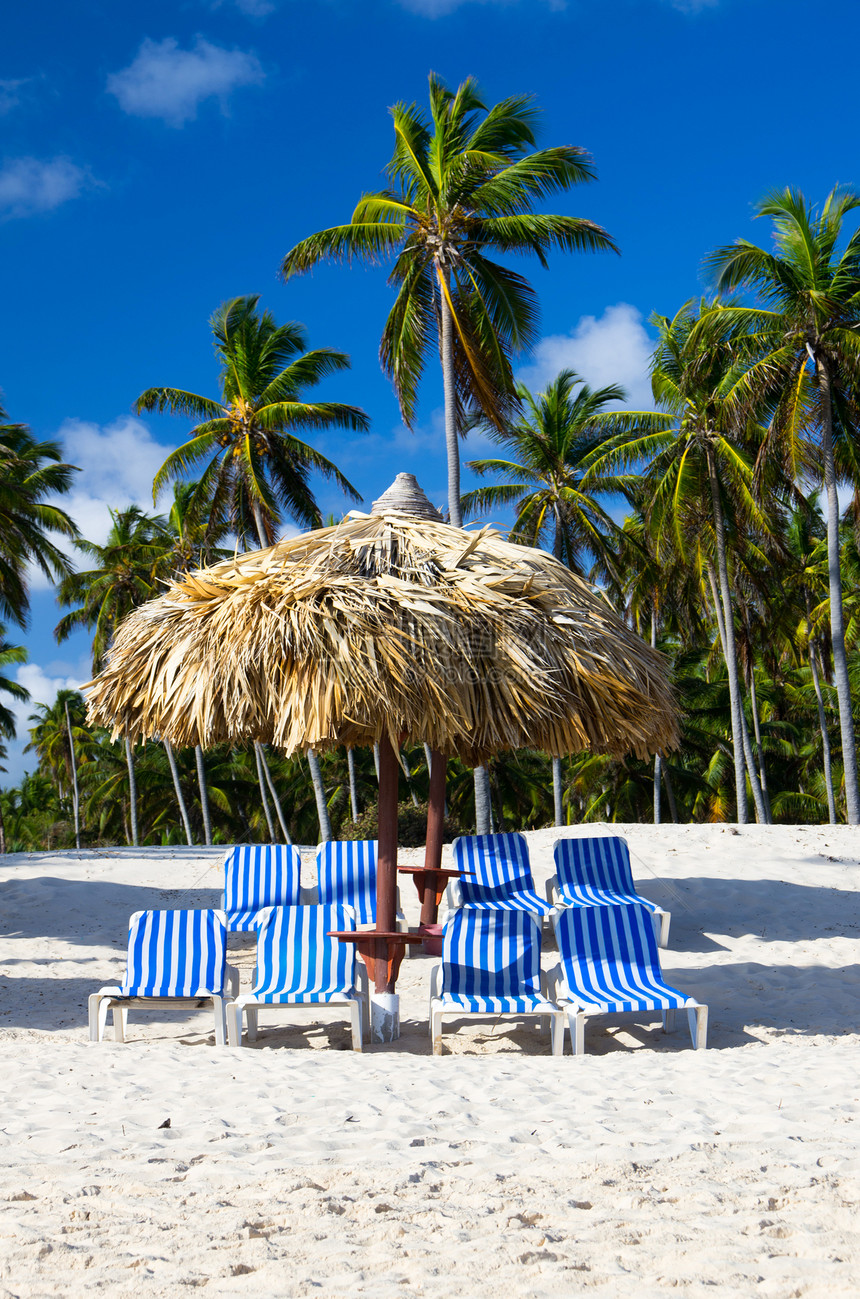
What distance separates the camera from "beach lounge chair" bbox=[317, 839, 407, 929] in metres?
7.80

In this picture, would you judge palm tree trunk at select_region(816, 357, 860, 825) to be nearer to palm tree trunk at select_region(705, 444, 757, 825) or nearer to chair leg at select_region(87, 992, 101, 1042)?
palm tree trunk at select_region(705, 444, 757, 825)

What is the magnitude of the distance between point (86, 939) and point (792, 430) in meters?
13.2

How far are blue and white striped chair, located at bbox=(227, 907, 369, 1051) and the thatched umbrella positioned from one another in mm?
572

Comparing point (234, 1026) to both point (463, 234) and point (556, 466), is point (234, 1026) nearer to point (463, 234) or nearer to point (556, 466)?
point (463, 234)

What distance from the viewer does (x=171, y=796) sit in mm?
34938

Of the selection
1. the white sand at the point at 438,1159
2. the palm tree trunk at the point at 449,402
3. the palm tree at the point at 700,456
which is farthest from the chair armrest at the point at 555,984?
the palm tree at the point at 700,456

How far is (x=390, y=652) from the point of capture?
221 inches

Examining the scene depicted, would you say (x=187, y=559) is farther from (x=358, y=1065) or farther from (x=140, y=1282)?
(x=140, y=1282)

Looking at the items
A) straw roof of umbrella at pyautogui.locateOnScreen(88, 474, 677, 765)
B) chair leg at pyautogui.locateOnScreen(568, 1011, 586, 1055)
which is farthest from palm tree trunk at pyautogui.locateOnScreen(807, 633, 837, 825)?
chair leg at pyautogui.locateOnScreen(568, 1011, 586, 1055)

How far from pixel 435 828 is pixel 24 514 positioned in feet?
50.0

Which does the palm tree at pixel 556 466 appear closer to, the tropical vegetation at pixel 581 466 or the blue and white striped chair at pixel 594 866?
the tropical vegetation at pixel 581 466

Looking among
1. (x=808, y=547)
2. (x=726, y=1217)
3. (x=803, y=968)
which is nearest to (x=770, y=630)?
(x=808, y=547)

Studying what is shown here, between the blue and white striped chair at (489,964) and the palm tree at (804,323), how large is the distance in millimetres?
11526

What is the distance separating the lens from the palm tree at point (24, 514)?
16.6 meters
